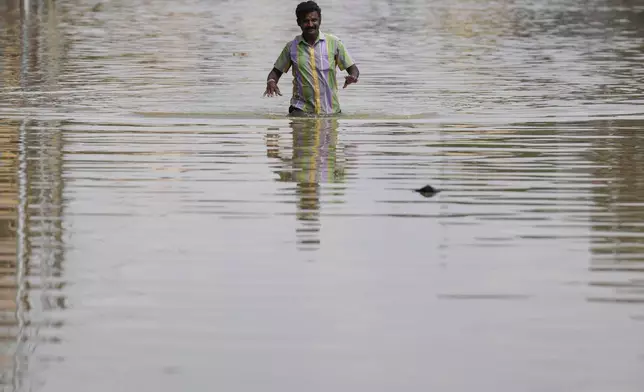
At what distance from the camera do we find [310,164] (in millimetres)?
11664

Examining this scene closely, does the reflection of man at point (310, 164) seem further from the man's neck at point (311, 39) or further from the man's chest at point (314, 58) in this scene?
the man's neck at point (311, 39)

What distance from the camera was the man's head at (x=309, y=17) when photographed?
14594 millimetres

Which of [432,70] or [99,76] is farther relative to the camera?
[432,70]

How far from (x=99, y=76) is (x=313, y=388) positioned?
1664cm

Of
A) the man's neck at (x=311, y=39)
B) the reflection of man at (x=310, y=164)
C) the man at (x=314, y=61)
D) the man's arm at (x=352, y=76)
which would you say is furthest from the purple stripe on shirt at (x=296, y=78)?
the man's arm at (x=352, y=76)

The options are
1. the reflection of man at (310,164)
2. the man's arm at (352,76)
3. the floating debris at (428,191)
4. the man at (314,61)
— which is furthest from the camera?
the man at (314,61)

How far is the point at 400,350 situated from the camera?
237 inches

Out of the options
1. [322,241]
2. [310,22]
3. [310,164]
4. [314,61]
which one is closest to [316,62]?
[314,61]

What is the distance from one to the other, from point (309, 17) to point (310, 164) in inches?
129

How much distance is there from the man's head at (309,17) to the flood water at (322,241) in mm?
807

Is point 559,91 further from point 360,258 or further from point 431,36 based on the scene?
point 431,36

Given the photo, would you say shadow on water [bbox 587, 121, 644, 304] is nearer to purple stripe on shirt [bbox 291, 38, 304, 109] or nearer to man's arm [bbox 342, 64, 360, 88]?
man's arm [bbox 342, 64, 360, 88]

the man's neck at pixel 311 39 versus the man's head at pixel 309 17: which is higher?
the man's head at pixel 309 17

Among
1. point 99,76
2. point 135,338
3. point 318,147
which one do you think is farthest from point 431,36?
point 135,338
